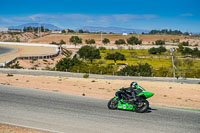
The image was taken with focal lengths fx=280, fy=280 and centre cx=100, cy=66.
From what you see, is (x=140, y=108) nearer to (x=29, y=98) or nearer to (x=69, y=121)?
(x=69, y=121)

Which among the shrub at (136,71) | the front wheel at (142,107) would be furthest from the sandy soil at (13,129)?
the shrub at (136,71)

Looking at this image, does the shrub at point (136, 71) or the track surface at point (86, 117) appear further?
the shrub at point (136, 71)

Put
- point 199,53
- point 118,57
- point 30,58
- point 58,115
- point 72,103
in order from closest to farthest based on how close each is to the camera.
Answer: point 58,115, point 72,103, point 30,58, point 118,57, point 199,53

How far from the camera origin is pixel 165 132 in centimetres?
1039

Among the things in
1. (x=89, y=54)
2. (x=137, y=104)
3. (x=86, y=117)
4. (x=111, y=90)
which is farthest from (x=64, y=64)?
(x=86, y=117)

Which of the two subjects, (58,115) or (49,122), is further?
(58,115)

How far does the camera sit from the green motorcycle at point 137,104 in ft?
42.8

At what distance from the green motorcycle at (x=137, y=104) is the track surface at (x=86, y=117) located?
291 millimetres

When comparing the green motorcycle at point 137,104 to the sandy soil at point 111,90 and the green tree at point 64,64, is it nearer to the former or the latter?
the sandy soil at point 111,90

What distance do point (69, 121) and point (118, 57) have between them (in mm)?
62719

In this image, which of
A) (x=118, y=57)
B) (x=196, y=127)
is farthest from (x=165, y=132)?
(x=118, y=57)

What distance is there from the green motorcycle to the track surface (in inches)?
11.5

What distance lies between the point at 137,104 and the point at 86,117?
265 centimetres

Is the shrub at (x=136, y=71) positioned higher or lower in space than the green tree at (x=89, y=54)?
lower
